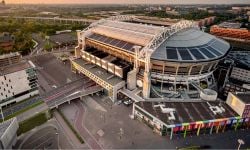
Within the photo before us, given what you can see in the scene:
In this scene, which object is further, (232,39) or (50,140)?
(232,39)

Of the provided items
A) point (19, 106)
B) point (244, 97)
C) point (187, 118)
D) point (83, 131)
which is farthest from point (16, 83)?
point (244, 97)

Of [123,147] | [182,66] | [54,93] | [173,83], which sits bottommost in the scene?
[123,147]

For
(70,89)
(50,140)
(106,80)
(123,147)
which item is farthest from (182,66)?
(50,140)

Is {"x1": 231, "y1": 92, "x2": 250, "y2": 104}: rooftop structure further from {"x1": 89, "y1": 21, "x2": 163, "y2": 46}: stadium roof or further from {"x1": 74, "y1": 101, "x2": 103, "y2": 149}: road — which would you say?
{"x1": 74, "y1": 101, "x2": 103, "y2": 149}: road

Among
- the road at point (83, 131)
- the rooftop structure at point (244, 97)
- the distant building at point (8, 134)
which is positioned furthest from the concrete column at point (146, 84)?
the distant building at point (8, 134)

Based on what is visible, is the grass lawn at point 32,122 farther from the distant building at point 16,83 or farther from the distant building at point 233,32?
the distant building at point 233,32

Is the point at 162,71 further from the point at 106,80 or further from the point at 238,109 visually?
the point at 238,109
